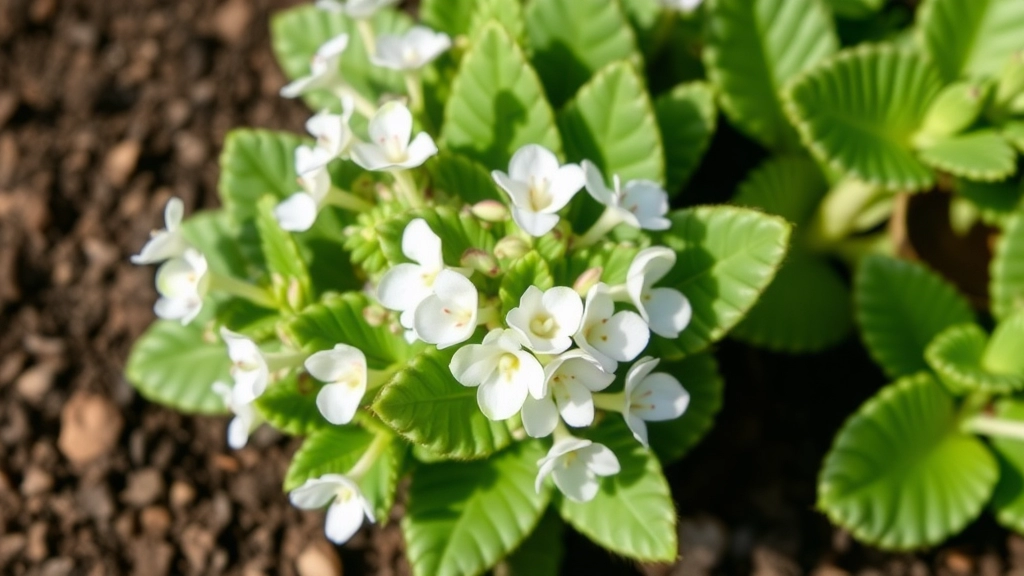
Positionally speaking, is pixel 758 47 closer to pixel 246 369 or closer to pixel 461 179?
pixel 461 179

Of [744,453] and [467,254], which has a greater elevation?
[467,254]

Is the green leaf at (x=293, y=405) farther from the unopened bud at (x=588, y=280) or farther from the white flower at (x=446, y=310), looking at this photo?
the unopened bud at (x=588, y=280)

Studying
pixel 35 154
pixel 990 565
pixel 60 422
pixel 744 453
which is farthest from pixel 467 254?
pixel 35 154

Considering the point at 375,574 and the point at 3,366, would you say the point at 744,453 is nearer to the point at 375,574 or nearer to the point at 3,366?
the point at 375,574

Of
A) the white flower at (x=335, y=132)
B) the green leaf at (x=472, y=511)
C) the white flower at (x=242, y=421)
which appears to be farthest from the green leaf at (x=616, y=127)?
the white flower at (x=242, y=421)

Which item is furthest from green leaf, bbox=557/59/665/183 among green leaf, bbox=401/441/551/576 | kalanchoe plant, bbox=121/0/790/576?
green leaf, bbox=401/441/551/576
